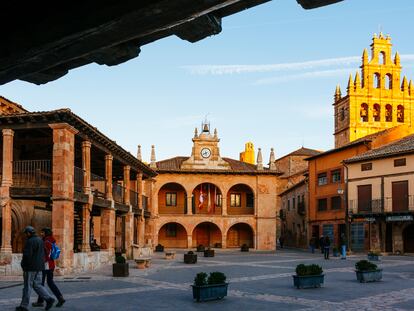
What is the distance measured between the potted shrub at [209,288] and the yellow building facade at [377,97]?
7164cm

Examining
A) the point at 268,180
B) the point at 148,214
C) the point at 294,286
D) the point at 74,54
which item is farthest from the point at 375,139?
the point at 74,54

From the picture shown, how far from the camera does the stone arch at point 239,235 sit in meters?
54.9

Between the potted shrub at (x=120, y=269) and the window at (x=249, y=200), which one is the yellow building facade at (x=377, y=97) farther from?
the potted shrub at (x=120, y=269)

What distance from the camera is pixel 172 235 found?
54.4m

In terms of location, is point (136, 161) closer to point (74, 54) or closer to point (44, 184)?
point (44, 184)

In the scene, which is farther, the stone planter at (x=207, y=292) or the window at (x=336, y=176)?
the window at (x=336, y=176)

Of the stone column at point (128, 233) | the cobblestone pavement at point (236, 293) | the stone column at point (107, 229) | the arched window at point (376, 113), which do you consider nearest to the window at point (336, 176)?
the stone column at point (128, 233)

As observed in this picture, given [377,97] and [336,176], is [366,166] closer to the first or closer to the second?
[336,176]

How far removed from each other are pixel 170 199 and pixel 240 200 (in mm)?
6694

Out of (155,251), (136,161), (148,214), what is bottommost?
(155,251)

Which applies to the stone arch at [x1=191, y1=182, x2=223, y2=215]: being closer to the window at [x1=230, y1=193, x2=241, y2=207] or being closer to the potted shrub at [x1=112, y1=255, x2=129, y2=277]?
the window at [x1=230, y1=193, x2=241, y2=207]

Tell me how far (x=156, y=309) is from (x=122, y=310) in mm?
725

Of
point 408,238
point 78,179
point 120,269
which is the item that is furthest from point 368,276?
point 408,238

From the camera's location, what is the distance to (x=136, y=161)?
1414 inches
